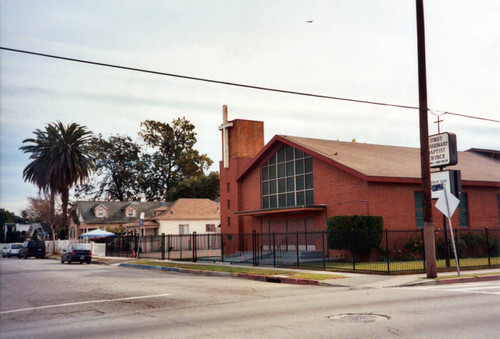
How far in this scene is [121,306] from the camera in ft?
44.5

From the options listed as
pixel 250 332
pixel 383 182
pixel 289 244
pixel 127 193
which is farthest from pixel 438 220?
pixel 127 193

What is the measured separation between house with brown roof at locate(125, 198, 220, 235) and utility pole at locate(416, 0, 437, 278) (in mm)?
37855

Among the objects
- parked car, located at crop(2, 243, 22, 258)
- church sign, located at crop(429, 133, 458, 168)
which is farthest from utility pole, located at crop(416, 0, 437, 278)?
parked car, located at crop(2, 243, 22, 258)

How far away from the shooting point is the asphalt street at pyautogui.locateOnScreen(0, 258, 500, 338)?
29.2ft

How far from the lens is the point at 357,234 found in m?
26.7

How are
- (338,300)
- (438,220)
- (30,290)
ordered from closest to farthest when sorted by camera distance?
(338,300) < (30,290) < (438,220)

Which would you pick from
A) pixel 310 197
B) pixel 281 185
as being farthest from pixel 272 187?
pixel 310 197

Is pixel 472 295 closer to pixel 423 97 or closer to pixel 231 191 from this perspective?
pixel 423 97

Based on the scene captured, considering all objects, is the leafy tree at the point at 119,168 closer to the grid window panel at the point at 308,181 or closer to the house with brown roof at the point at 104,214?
the house with brown roof at the point at 104,214

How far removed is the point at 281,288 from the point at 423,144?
288 inches

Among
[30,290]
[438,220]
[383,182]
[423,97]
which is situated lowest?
[30,290]

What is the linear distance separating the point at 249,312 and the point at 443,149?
14.2m

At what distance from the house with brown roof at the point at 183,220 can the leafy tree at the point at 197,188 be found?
1782 cm

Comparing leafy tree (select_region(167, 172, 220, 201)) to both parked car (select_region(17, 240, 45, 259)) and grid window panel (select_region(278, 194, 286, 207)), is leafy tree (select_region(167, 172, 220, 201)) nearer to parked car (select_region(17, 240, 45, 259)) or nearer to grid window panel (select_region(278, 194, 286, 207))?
parked car (select_region(17, 240, 45, 259))
